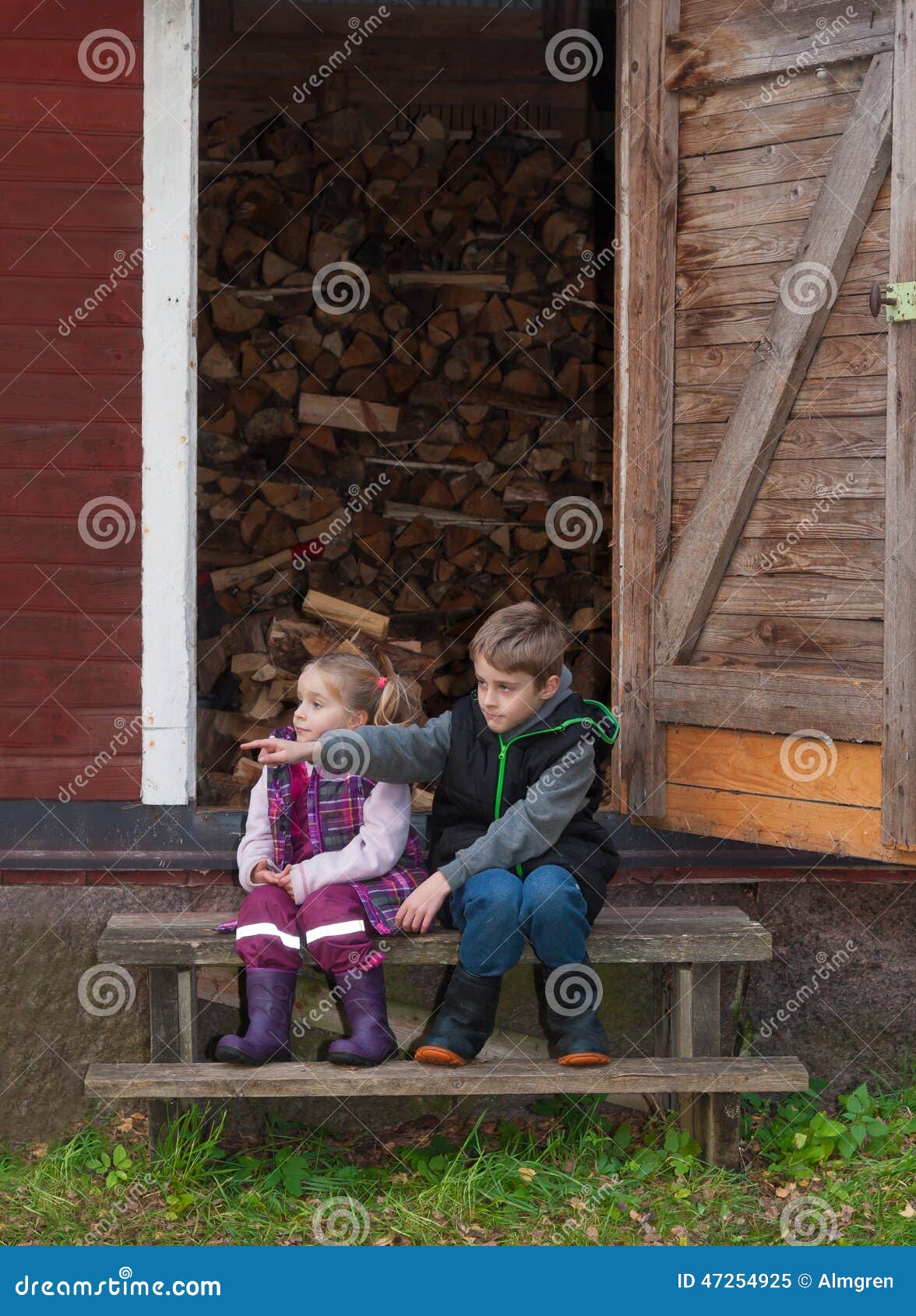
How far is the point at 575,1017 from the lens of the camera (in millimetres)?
3188

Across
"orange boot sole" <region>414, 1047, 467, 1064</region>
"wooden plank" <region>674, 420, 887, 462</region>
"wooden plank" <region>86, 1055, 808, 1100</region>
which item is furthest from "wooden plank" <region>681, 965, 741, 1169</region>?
"wooden plank" <region>674, 420, 887, 462</region>

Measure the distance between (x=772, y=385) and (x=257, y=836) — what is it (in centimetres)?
181

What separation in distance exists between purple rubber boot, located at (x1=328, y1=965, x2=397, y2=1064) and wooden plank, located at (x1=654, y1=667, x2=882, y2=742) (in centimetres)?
116

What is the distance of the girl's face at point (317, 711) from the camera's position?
329 centimetres

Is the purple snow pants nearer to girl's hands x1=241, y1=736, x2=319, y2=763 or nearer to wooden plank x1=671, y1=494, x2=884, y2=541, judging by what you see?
girl's hands x1=241, y1=736, x2=319, y2=763

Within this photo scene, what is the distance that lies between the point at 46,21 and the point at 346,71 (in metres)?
2.78

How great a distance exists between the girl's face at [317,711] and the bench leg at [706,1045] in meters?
1.16

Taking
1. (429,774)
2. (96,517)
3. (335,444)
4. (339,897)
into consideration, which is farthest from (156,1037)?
(335,444)

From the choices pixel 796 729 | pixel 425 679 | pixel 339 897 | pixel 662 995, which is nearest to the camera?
pixel 339 897

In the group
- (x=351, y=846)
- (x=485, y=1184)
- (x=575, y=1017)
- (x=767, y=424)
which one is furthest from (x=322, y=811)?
(x=767, y=424)

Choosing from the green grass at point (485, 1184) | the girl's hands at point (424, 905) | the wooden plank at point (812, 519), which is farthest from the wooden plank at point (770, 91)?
the green grass at point (485, 1184)

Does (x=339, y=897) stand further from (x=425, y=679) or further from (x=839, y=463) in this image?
(x=425, y=679)

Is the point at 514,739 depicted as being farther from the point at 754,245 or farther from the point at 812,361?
the point at 754,245

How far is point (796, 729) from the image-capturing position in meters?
3.46
